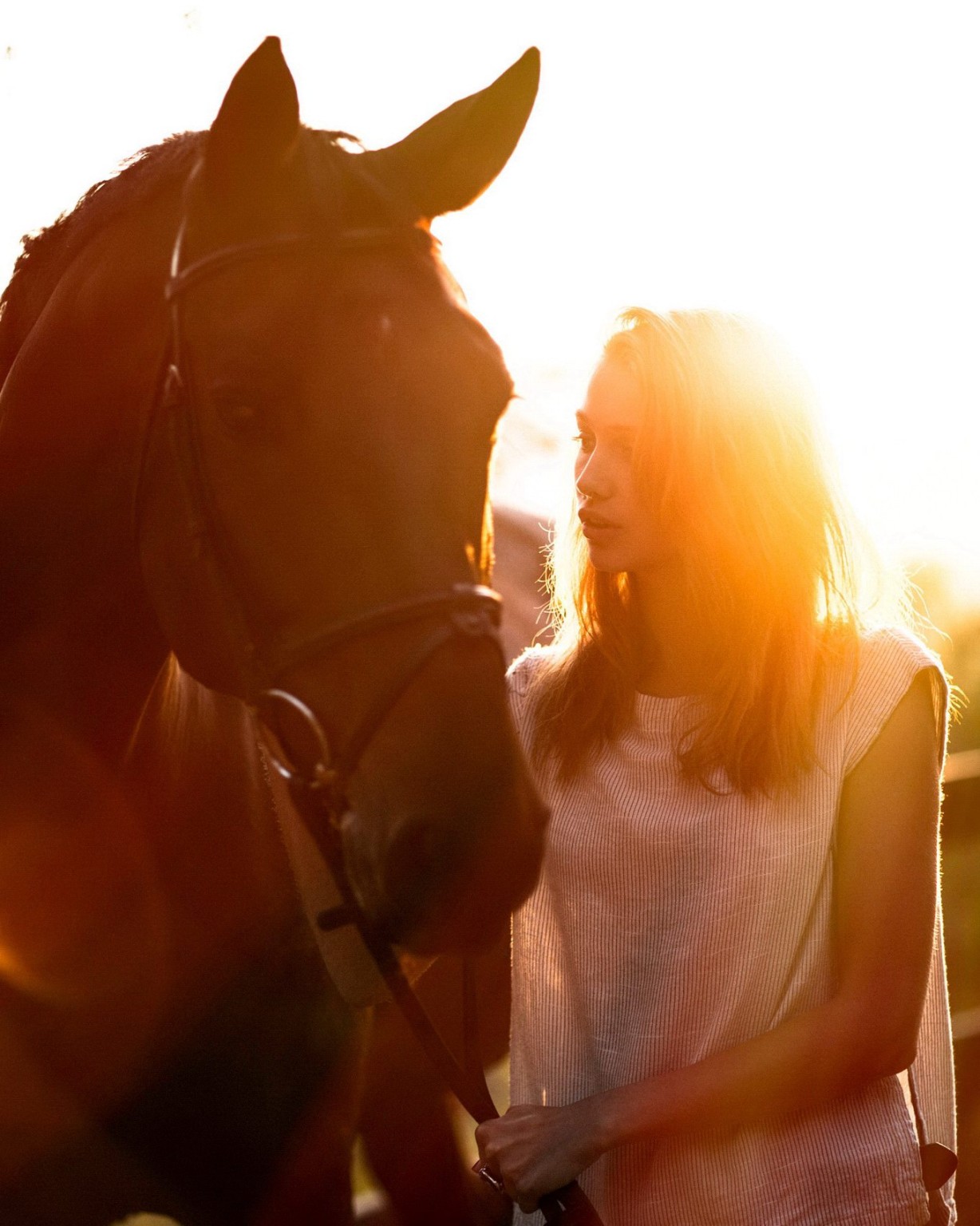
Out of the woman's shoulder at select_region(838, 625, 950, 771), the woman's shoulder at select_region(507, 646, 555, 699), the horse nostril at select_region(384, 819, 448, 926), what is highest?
the horse nostril at select_region(384, 819, 448, 926)

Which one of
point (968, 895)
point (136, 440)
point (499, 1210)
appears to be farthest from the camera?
point (968, 895)

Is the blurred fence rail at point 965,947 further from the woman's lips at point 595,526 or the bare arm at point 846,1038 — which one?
the woman's lips at point 595,526

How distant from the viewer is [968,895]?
6.82m

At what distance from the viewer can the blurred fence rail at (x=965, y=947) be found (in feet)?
13.1

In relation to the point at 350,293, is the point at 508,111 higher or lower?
higher

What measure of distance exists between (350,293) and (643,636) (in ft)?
3.29

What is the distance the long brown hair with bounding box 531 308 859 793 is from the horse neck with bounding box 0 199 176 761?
2.75ft

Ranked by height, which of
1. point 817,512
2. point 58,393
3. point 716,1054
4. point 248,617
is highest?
point 58,393

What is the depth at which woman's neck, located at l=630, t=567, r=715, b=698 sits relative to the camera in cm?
220

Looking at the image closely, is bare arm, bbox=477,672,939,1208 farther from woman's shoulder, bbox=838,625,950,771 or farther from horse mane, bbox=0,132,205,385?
horse mane, bbox=0,132,205,385

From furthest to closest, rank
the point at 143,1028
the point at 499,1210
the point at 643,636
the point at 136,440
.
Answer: the point at 499,1210 → the point at 643,636 → the point at 143,1028 → the point at 136,440

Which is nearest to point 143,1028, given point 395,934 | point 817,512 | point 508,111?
point 395,934

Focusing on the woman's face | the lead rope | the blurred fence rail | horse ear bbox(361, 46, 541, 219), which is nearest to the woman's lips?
the woman's face

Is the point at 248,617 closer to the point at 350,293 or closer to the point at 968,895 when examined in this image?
the point at 350,293
